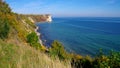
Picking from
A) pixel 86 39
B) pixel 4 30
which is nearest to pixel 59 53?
pixel 4 30

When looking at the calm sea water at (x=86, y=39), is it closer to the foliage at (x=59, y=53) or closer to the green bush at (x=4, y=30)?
the foliage at (x=59, y=53)

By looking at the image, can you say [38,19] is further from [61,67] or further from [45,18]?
[61,67]

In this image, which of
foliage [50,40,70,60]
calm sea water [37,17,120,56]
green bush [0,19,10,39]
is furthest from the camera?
calm sea water [37,17,120,56]

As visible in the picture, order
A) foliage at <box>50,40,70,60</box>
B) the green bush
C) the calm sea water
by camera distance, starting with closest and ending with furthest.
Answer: foliage at <box>50,40,70,60</box> < the green bush < the calm sea water

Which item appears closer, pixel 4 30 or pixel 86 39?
pixel 4 30

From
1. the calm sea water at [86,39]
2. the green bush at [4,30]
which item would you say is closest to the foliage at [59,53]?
the green bush at [4,30]

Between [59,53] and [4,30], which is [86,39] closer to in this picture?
[59,53]

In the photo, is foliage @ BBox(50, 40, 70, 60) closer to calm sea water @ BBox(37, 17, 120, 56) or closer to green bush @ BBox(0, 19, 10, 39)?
green bush @ BBox(0, 19, 10, 39)

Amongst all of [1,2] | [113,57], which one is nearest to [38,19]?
[1,2]

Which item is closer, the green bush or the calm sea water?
the green bush

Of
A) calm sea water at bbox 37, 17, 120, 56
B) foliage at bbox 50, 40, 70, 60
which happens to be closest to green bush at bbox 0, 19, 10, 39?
foliage at bbox 50, 40, 70, 60

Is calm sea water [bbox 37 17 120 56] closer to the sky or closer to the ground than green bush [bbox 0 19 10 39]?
closer to the ground

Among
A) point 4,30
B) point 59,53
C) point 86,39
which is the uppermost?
point 4,30

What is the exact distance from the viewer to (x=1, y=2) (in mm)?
34812
